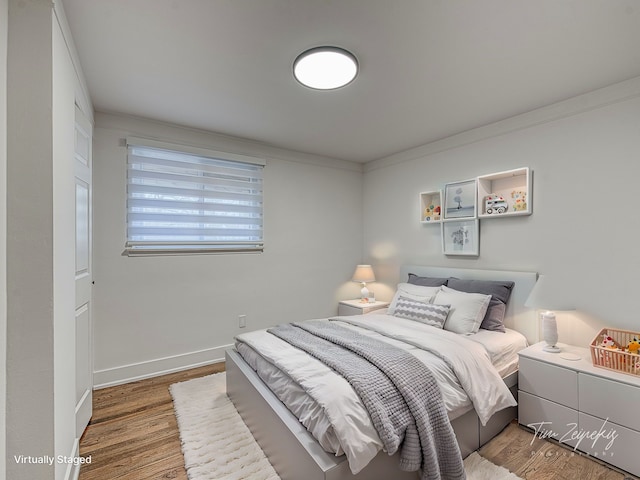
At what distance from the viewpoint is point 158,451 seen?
6.47 ft

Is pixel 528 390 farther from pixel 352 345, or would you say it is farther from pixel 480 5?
pixel 480 5

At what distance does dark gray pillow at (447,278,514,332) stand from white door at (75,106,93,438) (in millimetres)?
3128

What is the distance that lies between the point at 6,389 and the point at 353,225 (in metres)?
3.90

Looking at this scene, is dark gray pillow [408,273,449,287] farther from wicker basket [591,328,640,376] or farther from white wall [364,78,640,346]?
wicker basket [591,328,640,376]

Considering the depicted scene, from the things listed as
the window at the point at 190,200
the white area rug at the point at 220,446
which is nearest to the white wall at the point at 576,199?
the white area rug at the point at 220,446

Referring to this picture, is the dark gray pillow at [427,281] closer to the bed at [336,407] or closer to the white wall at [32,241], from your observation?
the bed at [336,407]

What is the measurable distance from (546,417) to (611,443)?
33cm

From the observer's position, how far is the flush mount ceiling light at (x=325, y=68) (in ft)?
6.31

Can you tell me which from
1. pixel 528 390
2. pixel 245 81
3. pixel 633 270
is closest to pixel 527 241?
pixel 633 270

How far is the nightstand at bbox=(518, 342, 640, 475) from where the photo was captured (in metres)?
1.82

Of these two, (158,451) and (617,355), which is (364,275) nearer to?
(617,355)

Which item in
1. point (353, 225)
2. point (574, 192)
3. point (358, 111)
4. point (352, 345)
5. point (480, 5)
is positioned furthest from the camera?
point (353, 225)

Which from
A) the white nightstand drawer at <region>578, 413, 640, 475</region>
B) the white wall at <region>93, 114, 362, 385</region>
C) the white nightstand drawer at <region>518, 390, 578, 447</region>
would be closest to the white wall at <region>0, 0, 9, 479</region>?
the white wall at <region>93, 114, 362, 385</region>

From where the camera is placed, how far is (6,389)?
49.6 inches
